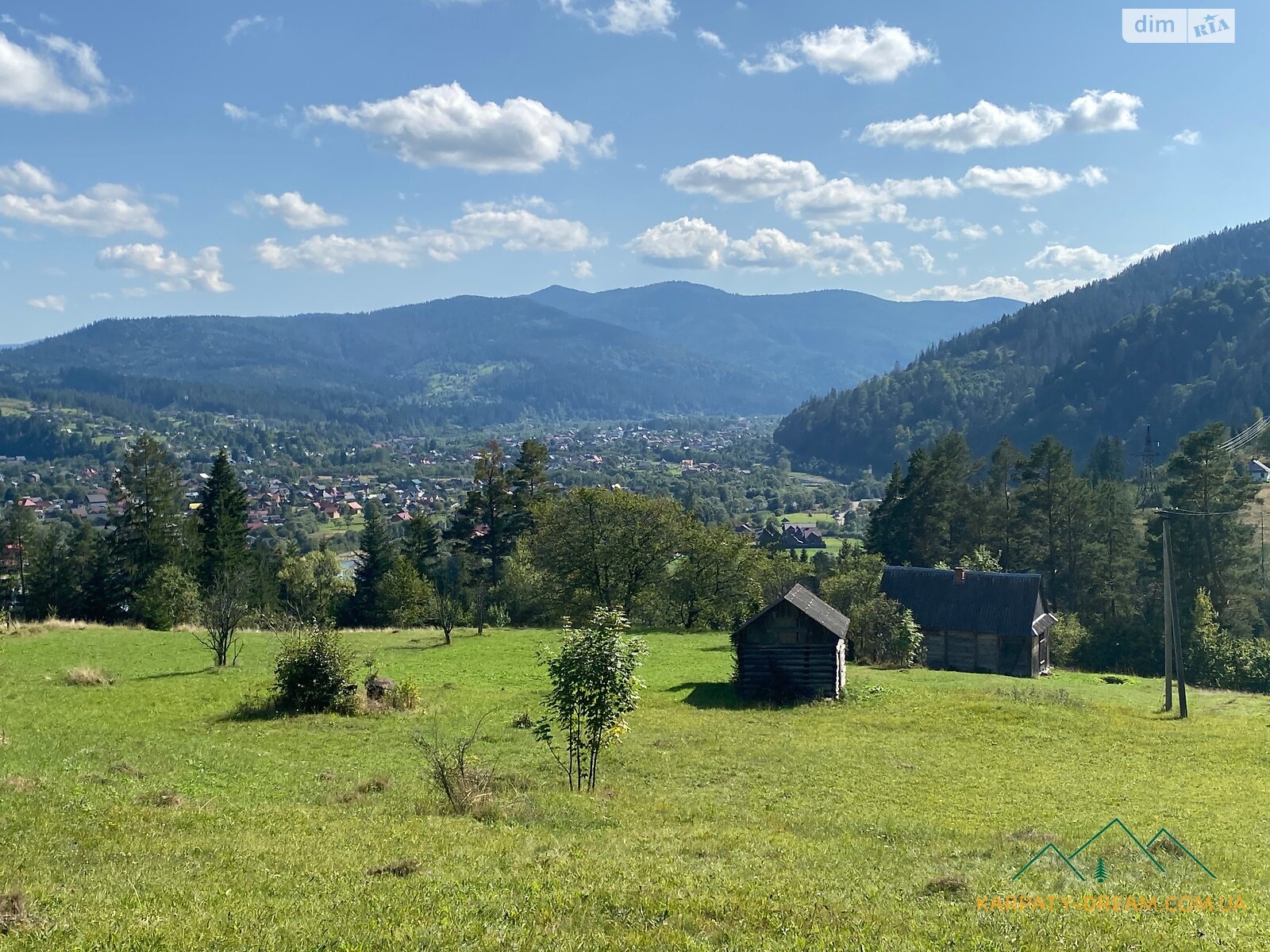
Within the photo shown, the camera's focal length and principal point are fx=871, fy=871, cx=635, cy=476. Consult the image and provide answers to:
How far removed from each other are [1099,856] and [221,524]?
6348 centimetres

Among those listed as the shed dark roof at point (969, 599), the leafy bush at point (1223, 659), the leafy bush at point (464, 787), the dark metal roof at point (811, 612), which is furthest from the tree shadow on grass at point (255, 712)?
the leafy bush at point (1223, 659)

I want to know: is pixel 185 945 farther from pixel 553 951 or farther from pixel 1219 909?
pixel 1219 909

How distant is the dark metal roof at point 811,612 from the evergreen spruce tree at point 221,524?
43158 millimetres

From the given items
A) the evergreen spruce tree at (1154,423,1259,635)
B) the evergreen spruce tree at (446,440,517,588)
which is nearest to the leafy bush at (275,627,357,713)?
the evergreen spruce tree at (446,440,517,588)

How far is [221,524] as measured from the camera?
2562 inches

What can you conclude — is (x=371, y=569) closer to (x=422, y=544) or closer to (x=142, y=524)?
(x=422, y=544)

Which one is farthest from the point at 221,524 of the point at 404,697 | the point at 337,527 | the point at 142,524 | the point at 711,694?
the point at 337,527

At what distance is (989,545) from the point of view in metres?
74.4

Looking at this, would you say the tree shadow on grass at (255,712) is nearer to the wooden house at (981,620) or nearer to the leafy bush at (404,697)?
the leafy bush at (404,697)

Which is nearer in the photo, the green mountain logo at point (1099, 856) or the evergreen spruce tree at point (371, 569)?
the green mountain logo at point (1099, 856)

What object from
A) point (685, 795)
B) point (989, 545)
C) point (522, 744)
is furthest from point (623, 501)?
point (685, 795)

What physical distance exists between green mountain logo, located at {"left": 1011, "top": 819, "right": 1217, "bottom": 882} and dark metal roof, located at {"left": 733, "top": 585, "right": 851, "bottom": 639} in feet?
63.4

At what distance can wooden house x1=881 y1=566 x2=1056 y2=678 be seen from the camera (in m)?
52.6

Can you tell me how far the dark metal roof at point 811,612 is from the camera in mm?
36750
